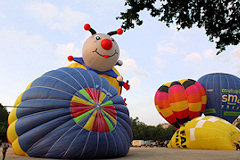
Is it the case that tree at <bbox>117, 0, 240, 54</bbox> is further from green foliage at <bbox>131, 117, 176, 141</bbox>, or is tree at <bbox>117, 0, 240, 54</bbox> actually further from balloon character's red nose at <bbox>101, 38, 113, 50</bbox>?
green foliage at <bbox>131, 117, 176, 141</bbox>

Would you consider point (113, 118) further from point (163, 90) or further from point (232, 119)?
point (232, 119)

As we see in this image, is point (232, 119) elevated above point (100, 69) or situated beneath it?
situated beneath

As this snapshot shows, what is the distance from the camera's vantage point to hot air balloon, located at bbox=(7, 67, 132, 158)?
8453 millimetres

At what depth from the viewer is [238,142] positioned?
1571cm

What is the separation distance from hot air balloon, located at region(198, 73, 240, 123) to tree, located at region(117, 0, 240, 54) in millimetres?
14891

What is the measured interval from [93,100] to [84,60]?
23.8 ft

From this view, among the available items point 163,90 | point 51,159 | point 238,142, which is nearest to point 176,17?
point 51,159

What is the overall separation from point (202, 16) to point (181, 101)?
46.6ft

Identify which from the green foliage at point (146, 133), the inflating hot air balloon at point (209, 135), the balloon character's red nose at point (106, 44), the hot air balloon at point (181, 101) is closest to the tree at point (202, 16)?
the balloon character's red nose at point (106, 44)

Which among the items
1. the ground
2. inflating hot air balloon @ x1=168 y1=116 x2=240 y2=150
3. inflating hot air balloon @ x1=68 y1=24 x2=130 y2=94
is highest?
inflating hot air balloon @ x1=68 y1=24 x2=130 y2=94

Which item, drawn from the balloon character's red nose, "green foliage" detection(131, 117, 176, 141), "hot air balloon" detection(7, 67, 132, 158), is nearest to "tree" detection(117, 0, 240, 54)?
"hot air balloon" detection(7, 67, 132, 158)

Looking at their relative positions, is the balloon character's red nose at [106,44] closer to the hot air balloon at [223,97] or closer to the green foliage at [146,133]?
the hot air balloon at [223,97]

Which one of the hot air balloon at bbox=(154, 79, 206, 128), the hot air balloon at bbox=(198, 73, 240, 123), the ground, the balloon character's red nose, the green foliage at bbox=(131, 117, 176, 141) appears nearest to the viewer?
the ground

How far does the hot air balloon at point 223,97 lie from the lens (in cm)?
2062
